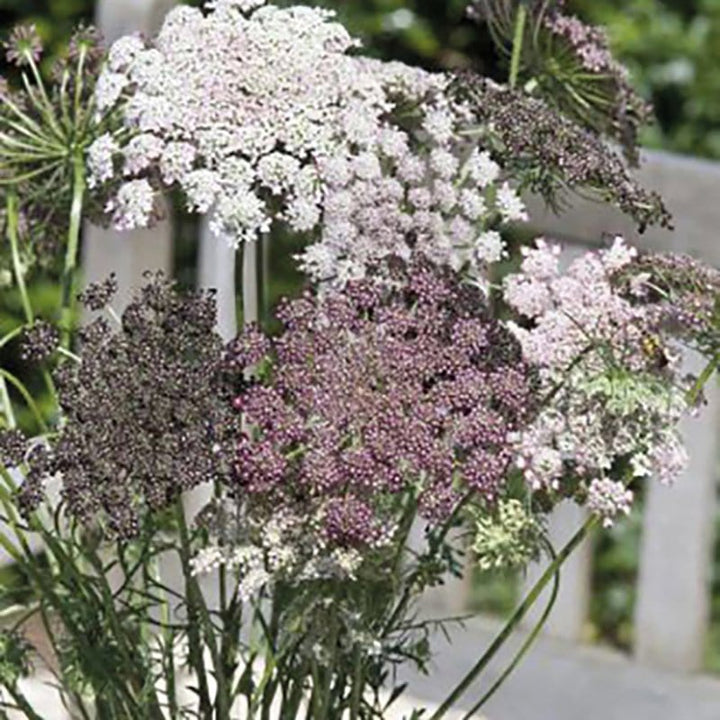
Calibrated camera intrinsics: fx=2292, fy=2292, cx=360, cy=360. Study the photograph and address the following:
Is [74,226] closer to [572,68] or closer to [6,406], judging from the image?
[6,406]

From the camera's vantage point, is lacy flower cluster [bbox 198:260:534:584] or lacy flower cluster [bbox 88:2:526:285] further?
lacy flower cluster [bbox 88:2:526:285]

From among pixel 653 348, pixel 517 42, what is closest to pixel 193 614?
pixel 653 348

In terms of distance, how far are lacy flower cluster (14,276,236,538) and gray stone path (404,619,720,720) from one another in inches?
64.0

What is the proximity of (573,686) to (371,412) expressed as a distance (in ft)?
6.12

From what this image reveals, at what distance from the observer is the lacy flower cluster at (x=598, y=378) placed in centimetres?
132

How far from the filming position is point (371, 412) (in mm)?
1258

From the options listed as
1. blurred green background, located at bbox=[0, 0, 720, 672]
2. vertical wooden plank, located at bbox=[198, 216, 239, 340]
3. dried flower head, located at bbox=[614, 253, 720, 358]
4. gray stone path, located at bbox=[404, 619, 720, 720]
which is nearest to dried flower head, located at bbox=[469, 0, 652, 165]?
dried flower head, located at bbox=[614, 253, 720, 358]

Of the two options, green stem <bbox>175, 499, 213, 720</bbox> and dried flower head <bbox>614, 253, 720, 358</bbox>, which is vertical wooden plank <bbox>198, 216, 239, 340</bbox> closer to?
green stem <bbox>175, 499, 213, 720</bbox>

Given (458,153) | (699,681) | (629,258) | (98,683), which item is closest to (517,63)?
Answer: (458,153)

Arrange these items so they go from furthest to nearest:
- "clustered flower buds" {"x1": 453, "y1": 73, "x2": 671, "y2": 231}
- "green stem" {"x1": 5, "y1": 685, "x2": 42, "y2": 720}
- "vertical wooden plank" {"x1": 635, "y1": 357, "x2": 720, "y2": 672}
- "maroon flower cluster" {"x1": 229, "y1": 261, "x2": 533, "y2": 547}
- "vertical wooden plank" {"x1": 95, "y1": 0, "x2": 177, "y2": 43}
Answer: "vertical wooden plank" {"x1": 95, "y1": 0, "x2": 177, "y2": 43}
"vertical wooden plank" {"x1": 635, "y1": 357, "x2": 720, "y2": 672}
"green stem" {"x1": 5, "y1": 685, "x2": 42, "y2": 720}
"clustered flower buds" {"x1": 453, "y1": 73, "x2": 671, "y2": 231}
"maroon flower cluster" {"x1": 229, "y1": 261, "x2": 533, "y2": 547}

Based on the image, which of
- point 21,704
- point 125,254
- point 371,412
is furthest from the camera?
point 125,254

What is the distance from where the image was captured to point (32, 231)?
5.82 feet

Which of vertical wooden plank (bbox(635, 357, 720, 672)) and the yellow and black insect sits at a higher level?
the yellow and black insect

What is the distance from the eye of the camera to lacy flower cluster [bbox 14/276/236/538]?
50.3 inches
